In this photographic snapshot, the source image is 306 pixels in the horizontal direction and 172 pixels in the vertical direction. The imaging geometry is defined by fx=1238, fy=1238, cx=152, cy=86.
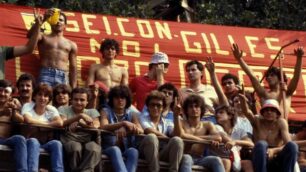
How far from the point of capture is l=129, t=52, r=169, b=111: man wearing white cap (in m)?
17.2

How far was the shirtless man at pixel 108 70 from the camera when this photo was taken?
17.3 meters

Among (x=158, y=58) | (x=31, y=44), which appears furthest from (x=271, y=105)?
(x=31, y=44)

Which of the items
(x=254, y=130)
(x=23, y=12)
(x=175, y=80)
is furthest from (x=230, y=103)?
(x=23, y=12)

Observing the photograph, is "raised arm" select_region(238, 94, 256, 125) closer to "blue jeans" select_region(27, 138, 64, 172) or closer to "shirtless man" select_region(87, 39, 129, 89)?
"shirtless man" select_region(87, 39, 129, 89)

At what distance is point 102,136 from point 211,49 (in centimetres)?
472

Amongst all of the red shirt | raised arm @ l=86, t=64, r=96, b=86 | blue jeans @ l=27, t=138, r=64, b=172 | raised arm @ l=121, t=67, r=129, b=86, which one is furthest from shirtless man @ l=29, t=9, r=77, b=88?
blue jeans @ l=27, t=138, r=64, b=172

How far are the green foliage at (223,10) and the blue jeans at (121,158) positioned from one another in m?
8.43

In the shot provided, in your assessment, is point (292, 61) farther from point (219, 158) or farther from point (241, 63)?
point (219, 158)

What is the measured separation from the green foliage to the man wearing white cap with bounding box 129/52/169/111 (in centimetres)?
580

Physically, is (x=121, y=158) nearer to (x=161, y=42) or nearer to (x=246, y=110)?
(x=246, y=110)

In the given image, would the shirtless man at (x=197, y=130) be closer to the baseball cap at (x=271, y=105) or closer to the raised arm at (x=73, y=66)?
the baseball cap at (x=271, y=105)

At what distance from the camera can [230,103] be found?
55.6ft


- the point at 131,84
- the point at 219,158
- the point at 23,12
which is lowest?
the point at 219,158

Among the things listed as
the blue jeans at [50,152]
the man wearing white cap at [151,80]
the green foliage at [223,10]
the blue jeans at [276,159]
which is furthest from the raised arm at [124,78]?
the green foliage at [223,10]
